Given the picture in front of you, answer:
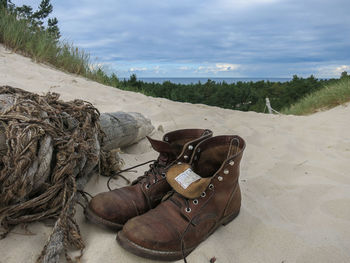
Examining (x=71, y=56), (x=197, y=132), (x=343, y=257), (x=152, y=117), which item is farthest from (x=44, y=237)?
(x=71, y=56)

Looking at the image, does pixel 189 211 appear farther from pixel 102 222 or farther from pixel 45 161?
pixel 45 161

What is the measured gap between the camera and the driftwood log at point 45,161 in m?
1.30

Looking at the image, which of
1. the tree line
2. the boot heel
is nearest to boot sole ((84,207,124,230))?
the boot heel

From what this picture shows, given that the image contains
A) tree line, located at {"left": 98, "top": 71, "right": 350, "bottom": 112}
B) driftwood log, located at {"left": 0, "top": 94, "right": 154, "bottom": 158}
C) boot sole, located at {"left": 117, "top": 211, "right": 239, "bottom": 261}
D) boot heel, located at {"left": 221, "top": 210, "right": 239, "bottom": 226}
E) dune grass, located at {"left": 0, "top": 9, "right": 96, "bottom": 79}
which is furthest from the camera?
tree line, located at {"left": 98, "top": 71, "right": 350, "bottom": 112}

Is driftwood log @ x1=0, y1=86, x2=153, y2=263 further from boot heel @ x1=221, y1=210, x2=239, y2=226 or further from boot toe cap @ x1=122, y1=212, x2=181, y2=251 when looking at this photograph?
boot heel @ x1=221, y1=210, x2=239, y2=226

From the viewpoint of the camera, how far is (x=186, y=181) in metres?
1.45

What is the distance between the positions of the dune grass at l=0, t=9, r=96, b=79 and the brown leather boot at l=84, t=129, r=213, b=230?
492cm

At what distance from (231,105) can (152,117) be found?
1262 centimetres

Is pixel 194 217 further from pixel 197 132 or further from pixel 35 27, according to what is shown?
pixel 35 27

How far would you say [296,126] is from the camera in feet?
13.1

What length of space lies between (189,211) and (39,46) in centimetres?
544

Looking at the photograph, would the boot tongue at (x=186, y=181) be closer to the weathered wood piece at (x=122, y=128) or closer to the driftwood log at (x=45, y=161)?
the driftwood log at (x=45, y=161)

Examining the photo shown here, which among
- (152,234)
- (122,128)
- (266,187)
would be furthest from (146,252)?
(122,128)

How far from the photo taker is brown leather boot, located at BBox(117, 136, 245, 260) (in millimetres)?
1298
